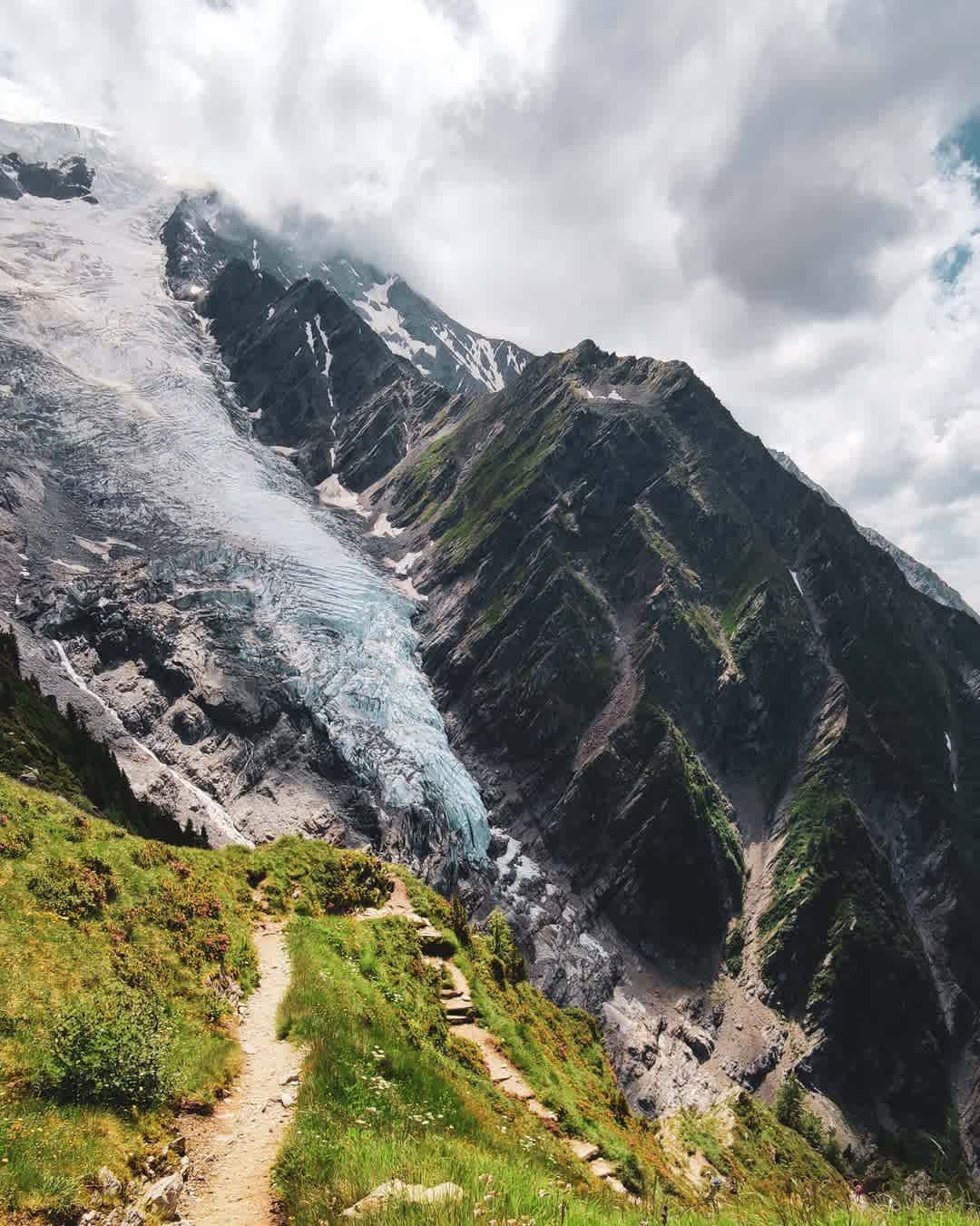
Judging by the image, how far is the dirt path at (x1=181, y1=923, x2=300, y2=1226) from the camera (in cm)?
840

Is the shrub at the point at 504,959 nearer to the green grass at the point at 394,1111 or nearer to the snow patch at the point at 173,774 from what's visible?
the green grass at the point at 394,1111

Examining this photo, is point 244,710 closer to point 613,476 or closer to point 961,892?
point 613,476

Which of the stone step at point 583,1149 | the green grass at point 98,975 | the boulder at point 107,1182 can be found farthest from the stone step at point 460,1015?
the boulder at point 107,1182

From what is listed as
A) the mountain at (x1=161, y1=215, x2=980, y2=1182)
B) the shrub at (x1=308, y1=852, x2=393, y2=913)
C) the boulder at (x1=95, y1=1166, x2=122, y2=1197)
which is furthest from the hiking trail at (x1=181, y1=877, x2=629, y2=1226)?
the mountain at (x1=161, y1=215, x2=980, y2=1182)

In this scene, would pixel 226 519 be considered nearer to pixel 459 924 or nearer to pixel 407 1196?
pixel 459 924

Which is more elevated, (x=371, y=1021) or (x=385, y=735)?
(x=385, y=735)

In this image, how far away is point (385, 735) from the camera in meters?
111

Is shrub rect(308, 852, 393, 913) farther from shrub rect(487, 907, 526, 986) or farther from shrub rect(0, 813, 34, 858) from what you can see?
shrub rect(0, 813, 34, 858)

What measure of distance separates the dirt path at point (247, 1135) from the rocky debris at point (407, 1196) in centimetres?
339

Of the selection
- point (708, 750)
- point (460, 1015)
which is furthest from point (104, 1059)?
point (708, 750)

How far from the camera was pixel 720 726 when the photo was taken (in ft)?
476

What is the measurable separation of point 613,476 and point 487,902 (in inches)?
4315

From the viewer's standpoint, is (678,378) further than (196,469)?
Yes

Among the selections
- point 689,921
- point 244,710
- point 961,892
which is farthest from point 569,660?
point 961,892
